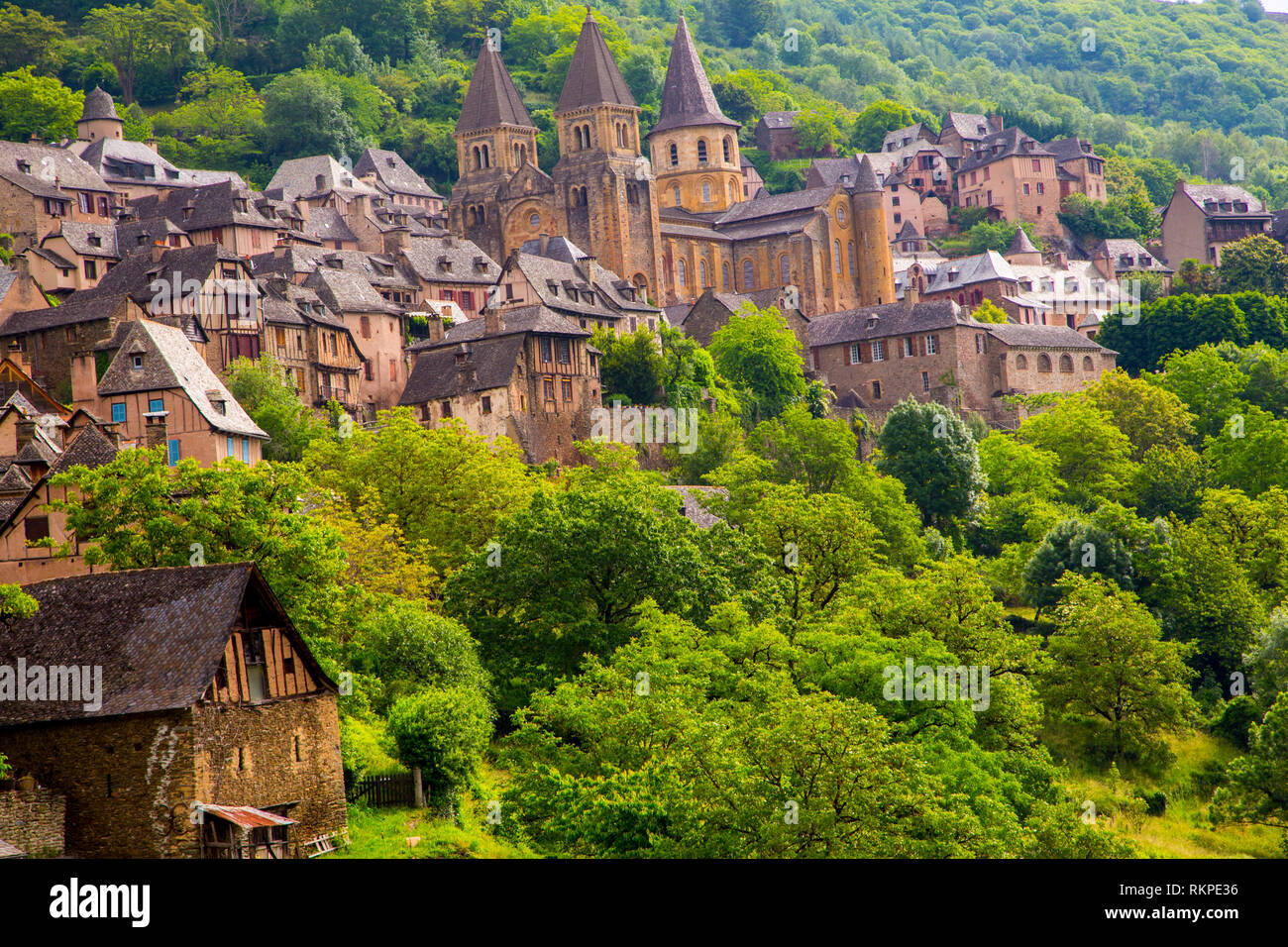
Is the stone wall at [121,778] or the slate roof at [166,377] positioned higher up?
the slate roof at [166,377]

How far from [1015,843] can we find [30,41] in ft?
456

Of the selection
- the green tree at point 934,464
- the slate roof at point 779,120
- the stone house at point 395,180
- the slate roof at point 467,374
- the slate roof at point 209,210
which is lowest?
the green tree at point 934,464

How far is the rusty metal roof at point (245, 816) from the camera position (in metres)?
31.0

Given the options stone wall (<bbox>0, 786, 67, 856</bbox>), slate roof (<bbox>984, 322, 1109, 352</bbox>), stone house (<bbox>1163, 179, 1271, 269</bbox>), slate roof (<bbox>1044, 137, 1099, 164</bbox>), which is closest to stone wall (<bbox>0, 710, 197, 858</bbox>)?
stone wall (<bbox>0, 786, 67, 856</bbox>)

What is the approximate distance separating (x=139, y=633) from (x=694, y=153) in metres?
107

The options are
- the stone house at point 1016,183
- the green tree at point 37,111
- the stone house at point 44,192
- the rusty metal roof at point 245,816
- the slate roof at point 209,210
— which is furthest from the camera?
the stone house at point 1016,183

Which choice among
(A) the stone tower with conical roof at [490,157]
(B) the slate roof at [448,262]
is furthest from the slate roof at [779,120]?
(B) the slate roof at [448,262]

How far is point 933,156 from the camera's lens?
16900 centimetres

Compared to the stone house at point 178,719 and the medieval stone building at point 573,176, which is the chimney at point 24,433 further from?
the medieval stone building at point 573,176

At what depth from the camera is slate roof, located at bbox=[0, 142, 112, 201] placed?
9725 centimetres

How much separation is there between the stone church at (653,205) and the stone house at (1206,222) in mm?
34691

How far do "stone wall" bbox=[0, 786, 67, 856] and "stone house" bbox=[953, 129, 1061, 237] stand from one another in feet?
447
